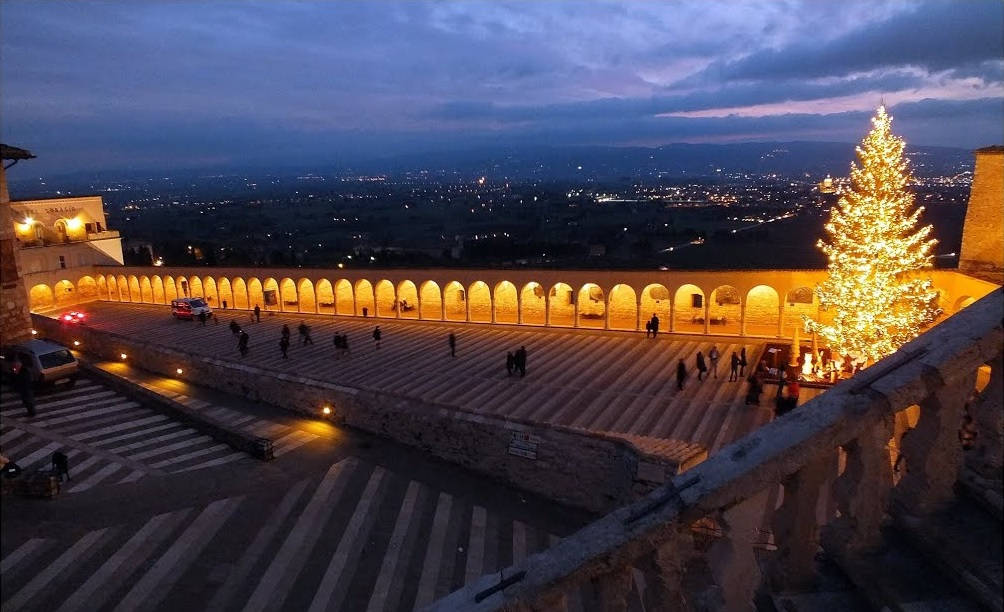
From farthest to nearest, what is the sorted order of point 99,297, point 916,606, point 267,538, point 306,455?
point 99,297 < point 306,455 < point 267,538 < point 916,606

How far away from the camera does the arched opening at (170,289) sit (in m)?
36.3

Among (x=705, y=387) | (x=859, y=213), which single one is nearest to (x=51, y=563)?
(x=705, y=387)

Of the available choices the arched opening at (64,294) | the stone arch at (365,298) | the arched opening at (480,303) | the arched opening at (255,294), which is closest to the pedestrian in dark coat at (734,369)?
the arched opening at (480,303)

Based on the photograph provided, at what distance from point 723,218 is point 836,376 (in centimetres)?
7455

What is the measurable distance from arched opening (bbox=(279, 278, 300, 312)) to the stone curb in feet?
45.2

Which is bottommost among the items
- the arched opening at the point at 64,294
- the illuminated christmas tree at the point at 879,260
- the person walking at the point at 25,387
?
the arched opening at the point at 64,294

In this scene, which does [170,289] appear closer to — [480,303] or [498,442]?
[480,303]

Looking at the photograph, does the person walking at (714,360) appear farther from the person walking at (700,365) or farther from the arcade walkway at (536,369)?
the person walking at (700,365)

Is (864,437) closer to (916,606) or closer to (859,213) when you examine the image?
(916,606)

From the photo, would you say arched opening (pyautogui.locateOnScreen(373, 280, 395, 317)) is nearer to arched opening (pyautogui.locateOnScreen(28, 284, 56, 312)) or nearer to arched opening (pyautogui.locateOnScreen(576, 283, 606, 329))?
arched opening (pyautogui.locateOnScreen(576, 283, 606, 329))

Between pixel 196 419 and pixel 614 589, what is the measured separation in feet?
48.1

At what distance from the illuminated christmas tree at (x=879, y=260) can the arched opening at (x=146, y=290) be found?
3777cm

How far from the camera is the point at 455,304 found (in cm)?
3000

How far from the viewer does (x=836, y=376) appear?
17.0 m
